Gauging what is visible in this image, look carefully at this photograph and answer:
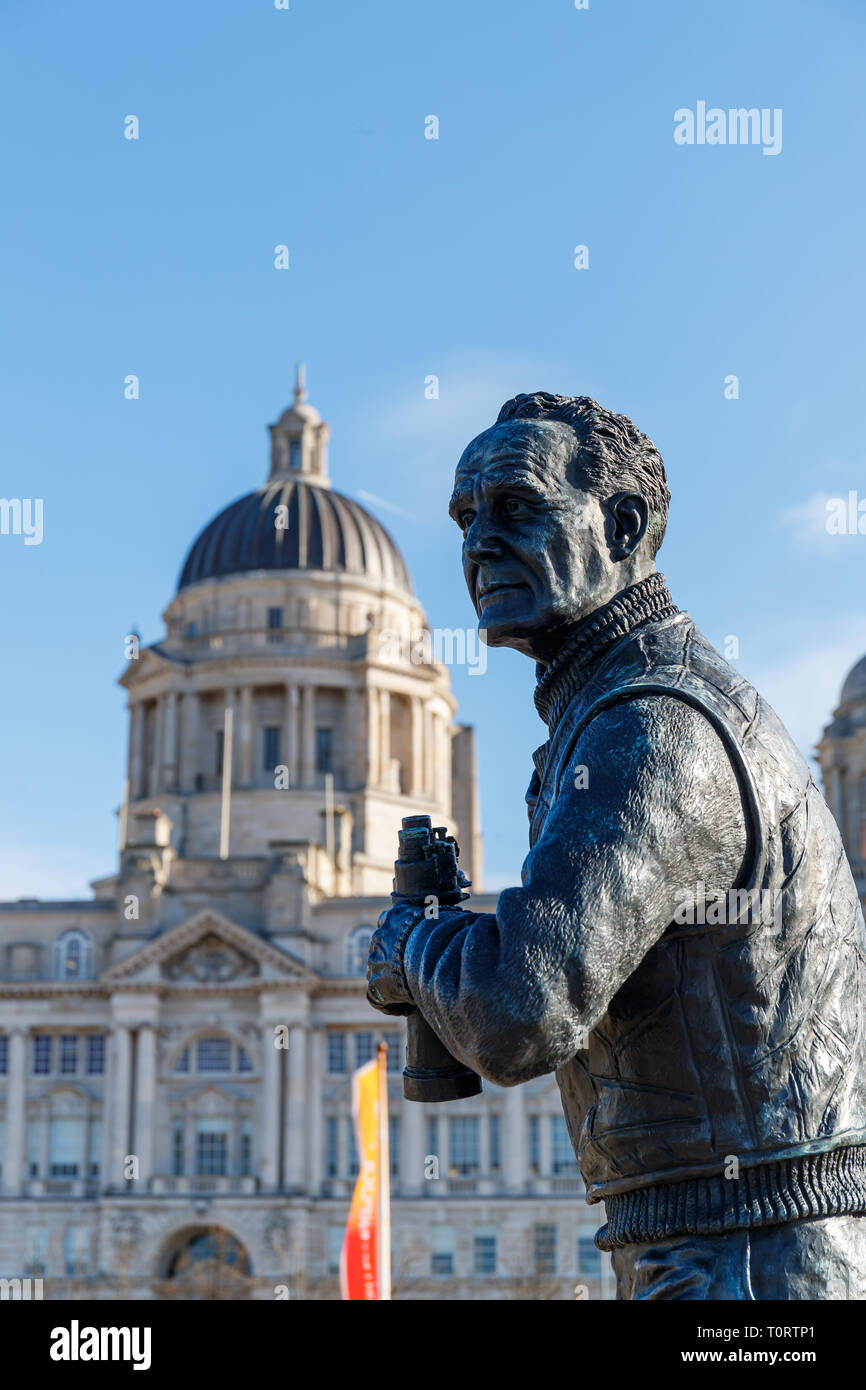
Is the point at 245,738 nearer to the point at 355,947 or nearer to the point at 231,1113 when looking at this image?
the point at 355,947

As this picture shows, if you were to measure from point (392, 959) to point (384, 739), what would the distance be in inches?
3526

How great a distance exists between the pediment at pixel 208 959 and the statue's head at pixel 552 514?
73.0 meters

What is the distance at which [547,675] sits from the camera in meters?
4.43

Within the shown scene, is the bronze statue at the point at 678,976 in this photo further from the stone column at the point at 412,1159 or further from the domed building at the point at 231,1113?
the stone column at the point at 412,1159

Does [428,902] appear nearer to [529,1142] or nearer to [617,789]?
[617,789]

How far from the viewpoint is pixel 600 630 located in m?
4.29

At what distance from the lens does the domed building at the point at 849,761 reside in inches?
3393

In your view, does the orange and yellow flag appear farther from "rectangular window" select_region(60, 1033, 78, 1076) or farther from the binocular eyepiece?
"rectangular window" select_region(60, 1033, 78, 1076)

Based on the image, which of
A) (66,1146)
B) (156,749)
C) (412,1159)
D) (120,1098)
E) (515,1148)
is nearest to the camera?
(412,1159)

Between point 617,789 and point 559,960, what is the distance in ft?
1.16

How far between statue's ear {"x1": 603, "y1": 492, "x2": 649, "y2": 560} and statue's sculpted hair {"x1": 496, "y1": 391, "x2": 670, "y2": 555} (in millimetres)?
20

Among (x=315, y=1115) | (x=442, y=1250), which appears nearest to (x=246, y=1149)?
(x=315, y=1115)

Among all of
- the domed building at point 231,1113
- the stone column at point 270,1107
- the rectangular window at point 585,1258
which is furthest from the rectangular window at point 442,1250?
the stone column at point 270,1107
